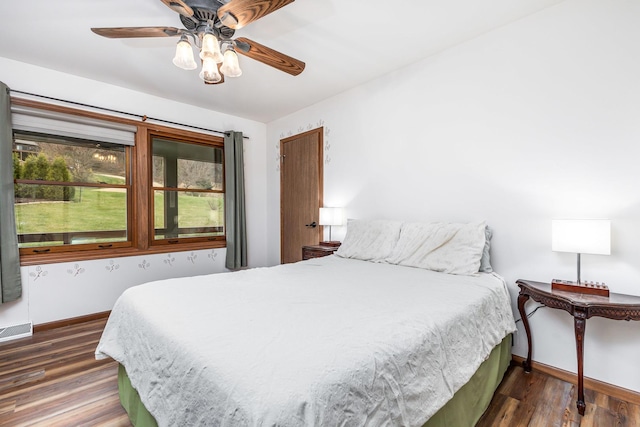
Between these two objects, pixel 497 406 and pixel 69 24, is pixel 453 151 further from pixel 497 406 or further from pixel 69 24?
pixel 69 24

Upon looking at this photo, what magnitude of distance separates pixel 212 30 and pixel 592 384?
3.16 metres

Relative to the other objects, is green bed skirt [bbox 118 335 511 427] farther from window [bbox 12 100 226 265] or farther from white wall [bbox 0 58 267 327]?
window [bbox 12 100 226 265]

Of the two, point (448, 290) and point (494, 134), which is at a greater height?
point (494, 134)

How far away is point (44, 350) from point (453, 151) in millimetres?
3729

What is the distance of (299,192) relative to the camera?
3939 millimetres

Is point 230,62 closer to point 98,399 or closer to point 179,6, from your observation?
point 179,6

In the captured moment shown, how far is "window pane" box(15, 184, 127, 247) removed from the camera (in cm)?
280

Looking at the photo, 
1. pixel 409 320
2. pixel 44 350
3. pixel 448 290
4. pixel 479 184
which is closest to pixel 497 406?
pixel 448 290

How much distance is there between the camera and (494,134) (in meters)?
2.23

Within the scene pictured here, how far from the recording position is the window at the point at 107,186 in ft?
9.23

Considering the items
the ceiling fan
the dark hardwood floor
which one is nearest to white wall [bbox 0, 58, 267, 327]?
the dark hardwood floor

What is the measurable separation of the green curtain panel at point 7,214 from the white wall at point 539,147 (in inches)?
134

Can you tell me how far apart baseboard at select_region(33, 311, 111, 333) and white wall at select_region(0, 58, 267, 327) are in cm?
4

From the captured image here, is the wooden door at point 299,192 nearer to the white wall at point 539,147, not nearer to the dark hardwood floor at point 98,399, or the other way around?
the white wall at point 539,147
